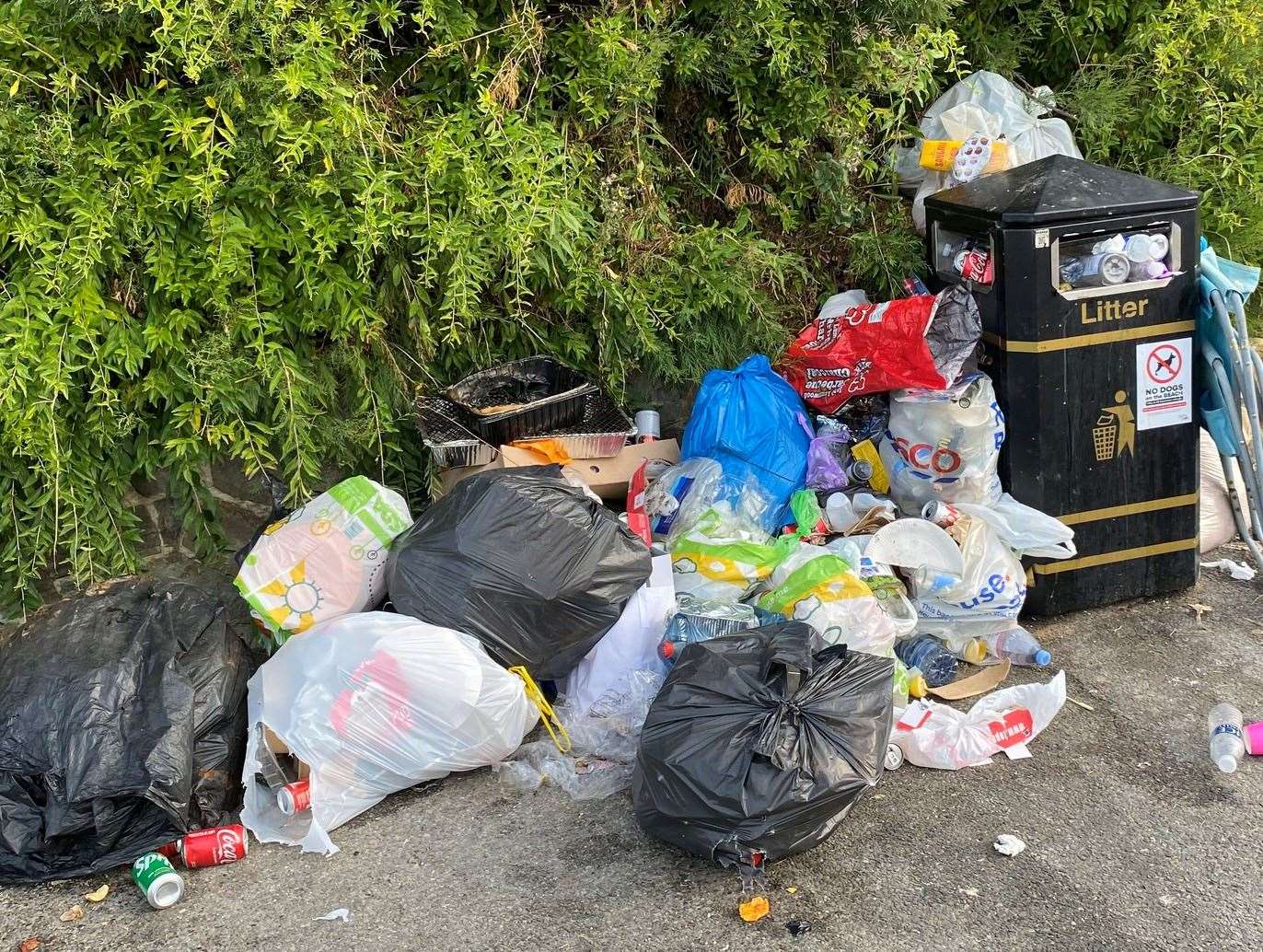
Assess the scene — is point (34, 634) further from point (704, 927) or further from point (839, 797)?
point (839, 797)

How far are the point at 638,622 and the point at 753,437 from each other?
0.85 m

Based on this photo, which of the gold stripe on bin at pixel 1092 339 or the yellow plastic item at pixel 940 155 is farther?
the yellow plastic item at pixel 940 155

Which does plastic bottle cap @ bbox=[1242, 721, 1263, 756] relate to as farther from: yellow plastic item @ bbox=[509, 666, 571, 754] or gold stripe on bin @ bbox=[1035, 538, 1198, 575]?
yellow plastic item @ bbox=[509, 666, 571, 754]

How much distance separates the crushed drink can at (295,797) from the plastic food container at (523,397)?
1.30 m

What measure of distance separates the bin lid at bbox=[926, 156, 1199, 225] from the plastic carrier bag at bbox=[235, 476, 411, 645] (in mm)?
2074

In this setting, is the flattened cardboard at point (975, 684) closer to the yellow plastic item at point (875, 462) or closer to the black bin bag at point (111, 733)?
the yellow plastic item at point (875, 462)

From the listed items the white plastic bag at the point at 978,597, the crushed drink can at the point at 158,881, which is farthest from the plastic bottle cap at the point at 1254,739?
the crushed drink can at the point at 158,881

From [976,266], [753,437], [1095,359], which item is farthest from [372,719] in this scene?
[1095,359]

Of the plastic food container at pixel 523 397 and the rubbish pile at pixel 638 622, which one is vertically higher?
the plastic food container at pixel 523 397

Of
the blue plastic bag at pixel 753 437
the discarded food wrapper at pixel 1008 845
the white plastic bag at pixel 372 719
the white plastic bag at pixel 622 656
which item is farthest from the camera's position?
the blue plastic bag at pixel 753 437

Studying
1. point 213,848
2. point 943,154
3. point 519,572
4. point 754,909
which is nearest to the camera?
point 754,909

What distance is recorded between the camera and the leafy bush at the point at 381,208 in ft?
11.0

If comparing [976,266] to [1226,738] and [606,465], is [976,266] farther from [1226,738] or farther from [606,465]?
[1226,738]

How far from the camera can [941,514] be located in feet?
11.9
